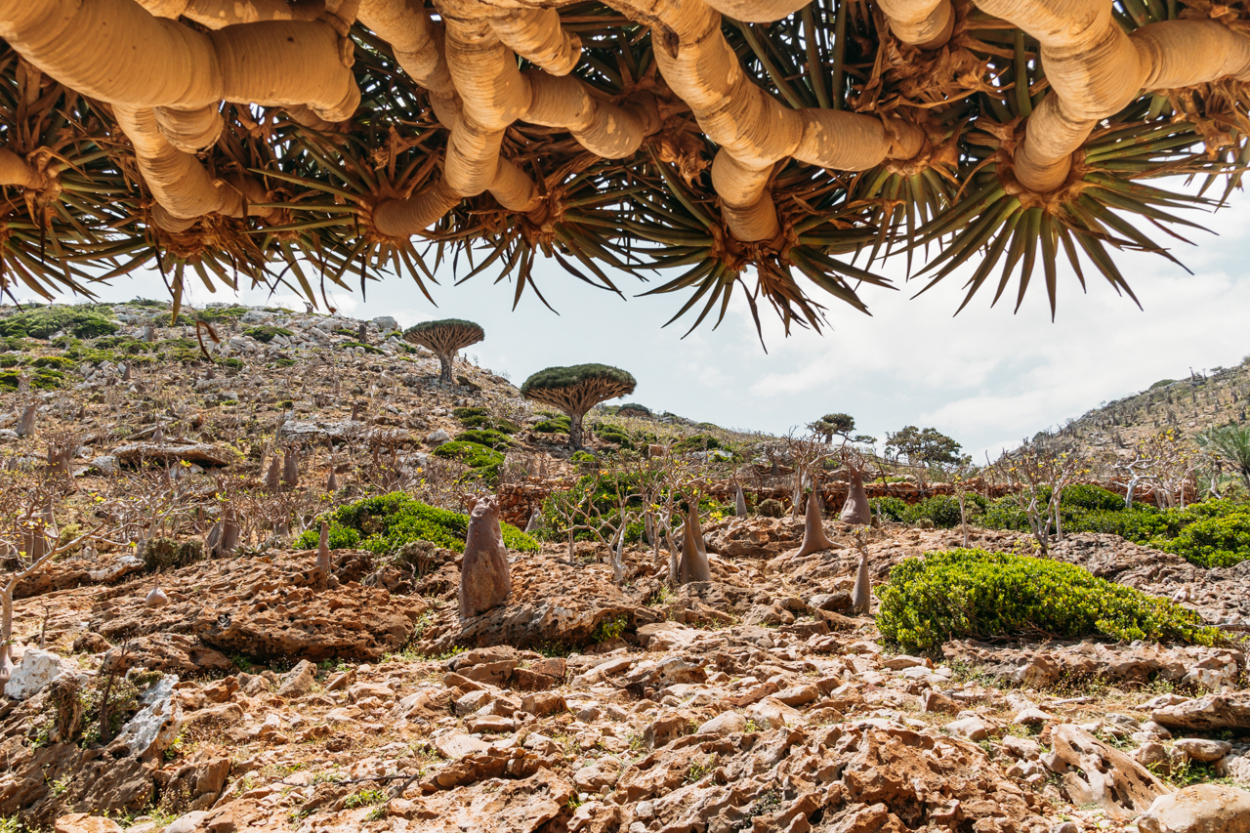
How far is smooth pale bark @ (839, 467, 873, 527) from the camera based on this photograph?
16547 mm

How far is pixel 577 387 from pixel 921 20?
115 ft

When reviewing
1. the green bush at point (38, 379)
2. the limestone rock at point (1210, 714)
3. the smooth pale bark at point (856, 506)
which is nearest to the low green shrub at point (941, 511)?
the smooth pale bark at point (856, 506)

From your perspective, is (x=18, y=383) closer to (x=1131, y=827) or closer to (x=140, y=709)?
(x=140, y=709)

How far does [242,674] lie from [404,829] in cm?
388

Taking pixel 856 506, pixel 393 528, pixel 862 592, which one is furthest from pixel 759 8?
pixel 856 506

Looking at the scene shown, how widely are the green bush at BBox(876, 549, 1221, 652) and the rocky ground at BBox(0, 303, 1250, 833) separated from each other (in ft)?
0.90

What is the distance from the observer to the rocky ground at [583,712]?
10.3 feet

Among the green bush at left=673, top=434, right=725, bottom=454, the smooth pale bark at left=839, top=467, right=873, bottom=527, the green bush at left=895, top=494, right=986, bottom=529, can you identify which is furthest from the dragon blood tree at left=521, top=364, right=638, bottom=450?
the smooth pale bark at left=839, top=467, right=873, bottom=527

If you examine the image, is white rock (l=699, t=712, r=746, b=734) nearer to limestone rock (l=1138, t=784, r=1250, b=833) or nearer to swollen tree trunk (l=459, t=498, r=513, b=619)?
limestone rock (l=1138, t=784, r=1250, b=833)

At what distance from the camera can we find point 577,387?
3734cm

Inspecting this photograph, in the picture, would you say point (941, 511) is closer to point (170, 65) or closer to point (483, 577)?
point (483, 577)

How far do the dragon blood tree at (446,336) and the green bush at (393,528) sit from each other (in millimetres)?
33330

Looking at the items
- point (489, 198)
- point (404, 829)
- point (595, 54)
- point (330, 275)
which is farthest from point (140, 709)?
point (595, 54)

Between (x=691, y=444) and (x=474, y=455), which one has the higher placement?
(x=691, y=444)
